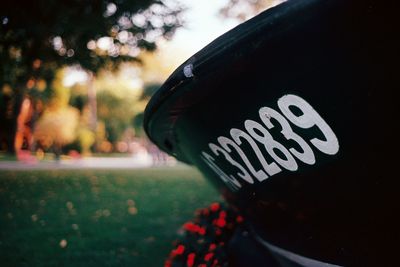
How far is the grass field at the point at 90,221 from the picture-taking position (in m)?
3.94

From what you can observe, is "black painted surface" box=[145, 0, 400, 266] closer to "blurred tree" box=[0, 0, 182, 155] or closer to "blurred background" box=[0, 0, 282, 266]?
"blurred background" box=[0, 0, 282, 266]

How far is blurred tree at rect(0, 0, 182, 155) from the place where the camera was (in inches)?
214

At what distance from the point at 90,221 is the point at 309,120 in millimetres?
4889

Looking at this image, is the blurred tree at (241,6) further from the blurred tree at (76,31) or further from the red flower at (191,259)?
the red flower at (191,259)

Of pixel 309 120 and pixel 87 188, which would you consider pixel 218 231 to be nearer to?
pixel 309 120

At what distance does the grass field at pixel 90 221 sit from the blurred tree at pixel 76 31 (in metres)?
2.89

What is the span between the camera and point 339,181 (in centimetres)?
176

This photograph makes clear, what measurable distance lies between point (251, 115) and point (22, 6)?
16.9 ft

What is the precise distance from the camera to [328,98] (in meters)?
1.59

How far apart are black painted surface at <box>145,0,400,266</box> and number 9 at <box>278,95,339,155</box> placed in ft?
0.09

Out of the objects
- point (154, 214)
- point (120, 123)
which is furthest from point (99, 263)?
point (120, 123)

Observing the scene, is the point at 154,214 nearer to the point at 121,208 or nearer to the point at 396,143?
the point at 121,208

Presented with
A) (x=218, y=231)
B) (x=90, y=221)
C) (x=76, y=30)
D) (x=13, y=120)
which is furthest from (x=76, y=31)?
(x=13, y=120)

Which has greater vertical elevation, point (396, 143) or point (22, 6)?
point (22, 6)
